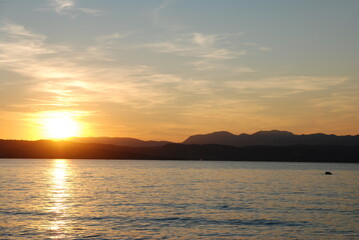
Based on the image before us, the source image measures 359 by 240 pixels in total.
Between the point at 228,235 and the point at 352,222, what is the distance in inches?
654

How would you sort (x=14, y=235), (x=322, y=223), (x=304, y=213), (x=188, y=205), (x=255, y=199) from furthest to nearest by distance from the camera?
1. (x=255, y=199)
2. (x=188, y=205)
3. (x=304, y=213)
4. (x=322, y=223)
5. (x=14, y=235)

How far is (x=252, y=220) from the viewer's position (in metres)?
47.5

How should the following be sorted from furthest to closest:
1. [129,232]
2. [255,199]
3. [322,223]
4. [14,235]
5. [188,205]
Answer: [255,199]
[188,205]
[322,223]
[129,232]
[14,235]

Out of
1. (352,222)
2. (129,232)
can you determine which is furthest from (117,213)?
(352,222)

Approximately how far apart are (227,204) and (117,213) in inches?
690

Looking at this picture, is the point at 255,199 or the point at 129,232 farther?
the point at 255,199

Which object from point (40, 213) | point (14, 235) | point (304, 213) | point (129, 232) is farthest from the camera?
point (304, 213)

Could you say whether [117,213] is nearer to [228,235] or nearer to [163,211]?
[163,211]

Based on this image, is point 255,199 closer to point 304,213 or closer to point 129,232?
point 304,213

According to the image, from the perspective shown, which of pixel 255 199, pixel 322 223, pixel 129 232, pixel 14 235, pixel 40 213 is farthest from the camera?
pixel 255 199

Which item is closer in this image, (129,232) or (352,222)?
(129,232)

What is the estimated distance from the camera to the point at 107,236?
124 feet

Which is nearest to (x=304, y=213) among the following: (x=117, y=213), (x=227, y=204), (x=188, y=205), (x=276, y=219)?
(x=276, y=219)

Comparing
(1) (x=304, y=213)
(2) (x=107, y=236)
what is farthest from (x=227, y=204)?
(2) (x=107, y=236)
